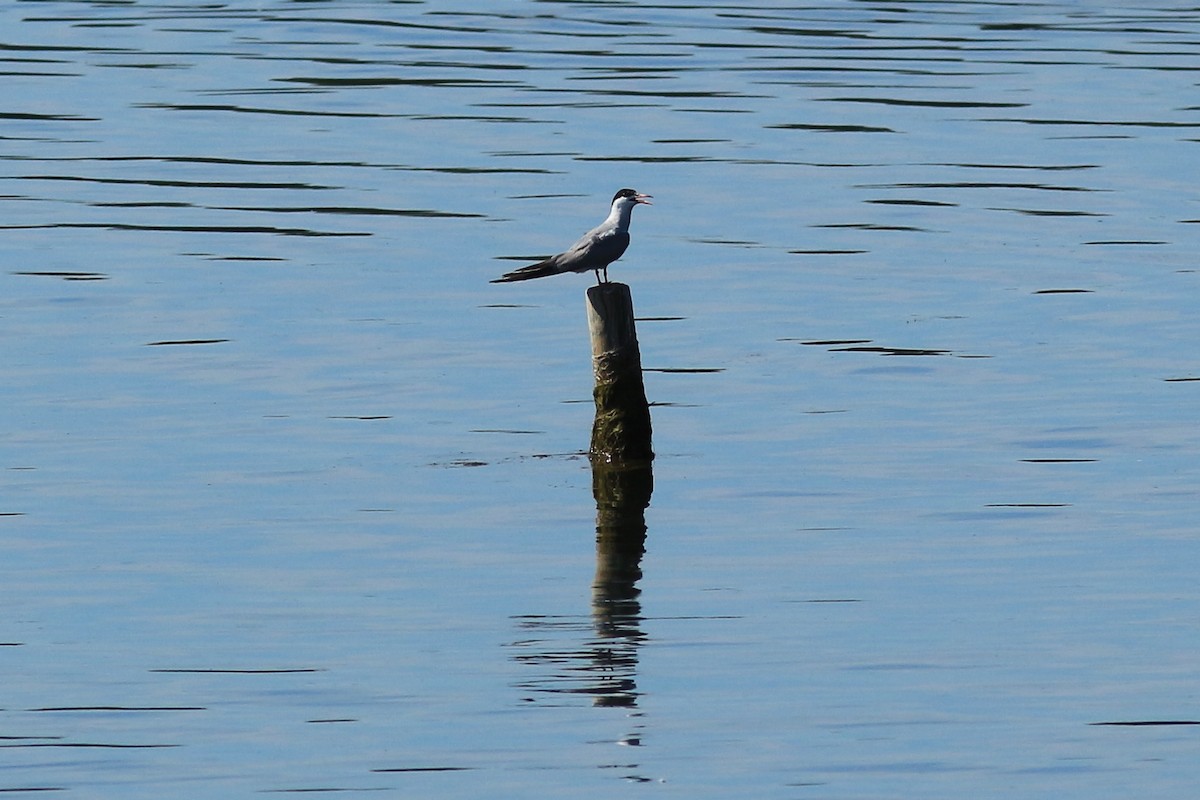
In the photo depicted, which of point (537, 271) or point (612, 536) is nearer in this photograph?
point (612, 536)

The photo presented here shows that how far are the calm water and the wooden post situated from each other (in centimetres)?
42

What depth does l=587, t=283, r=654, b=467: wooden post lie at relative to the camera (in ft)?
48.5

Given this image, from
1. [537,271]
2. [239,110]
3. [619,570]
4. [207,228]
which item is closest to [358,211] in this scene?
[207,228]

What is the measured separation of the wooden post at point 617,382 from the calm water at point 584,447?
0.42 metres

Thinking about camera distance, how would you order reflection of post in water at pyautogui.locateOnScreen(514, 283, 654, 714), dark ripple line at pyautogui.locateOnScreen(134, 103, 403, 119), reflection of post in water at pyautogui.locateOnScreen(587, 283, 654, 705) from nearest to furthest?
reflection of post in water at pyautogui.locateOnScreen(514, 283, 654, 714), reflection of post in water at pyautogui.locateOnScreen(587, 283, 654, 705), dark ripple line at pyautogui.locateOnScreen(134, 103, 403, 119)

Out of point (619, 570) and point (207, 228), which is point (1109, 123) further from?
point (619, 570)

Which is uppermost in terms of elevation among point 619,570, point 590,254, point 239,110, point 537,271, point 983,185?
point 239,110

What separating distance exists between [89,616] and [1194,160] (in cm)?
1992

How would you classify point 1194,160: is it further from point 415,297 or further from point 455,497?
point 455,497

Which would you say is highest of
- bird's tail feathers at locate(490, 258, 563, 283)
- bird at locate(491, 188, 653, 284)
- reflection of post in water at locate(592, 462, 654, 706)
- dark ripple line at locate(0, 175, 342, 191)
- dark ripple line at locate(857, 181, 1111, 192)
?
dark ripple line at locate(0, 175, 342, 191)

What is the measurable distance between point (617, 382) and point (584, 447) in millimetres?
1397

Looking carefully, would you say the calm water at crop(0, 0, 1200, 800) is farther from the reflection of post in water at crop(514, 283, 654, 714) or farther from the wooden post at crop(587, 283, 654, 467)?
the wooden post at crop(587, 283, 654, 467)

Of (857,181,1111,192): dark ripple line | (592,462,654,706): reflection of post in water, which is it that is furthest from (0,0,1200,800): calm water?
(857,181,1111,192): dark ripple line

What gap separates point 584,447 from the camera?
54.0 ft
